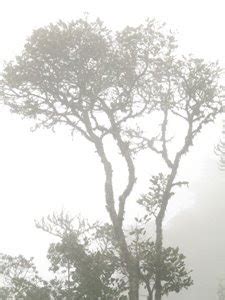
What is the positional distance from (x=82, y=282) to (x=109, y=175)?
12.1ft

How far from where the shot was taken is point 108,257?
45.5 ft

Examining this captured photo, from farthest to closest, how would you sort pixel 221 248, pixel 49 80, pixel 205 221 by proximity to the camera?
1. pixel 205 221
2. pixel 221 248
3. pixel 49 80

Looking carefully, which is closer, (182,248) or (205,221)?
(182,248)

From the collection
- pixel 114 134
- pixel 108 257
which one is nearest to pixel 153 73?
pixel 114 134

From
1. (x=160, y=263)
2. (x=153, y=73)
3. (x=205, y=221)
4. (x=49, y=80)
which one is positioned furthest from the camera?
(x=205, y=221)

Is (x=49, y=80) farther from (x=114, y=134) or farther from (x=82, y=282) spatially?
(x=82, y=282)

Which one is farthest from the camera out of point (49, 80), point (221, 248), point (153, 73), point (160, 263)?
point (221, 248)

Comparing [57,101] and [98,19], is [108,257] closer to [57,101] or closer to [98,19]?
[57,101]

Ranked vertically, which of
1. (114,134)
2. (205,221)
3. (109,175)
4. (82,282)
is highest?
(205,221)

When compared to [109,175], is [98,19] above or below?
above

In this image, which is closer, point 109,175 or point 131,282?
point 131,282

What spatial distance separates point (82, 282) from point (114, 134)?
17.0 feet

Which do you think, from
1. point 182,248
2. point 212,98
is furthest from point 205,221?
point 212,98

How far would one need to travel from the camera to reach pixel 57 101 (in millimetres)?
15602
